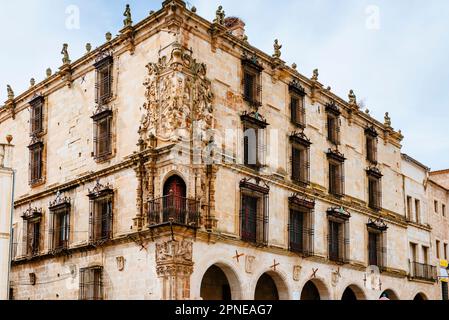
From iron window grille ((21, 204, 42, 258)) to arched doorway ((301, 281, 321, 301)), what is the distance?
44.9ft

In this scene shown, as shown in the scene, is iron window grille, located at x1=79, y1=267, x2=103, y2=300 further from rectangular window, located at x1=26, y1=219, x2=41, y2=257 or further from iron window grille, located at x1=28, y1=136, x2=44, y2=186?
iron window grille, located at x1=28, y1=136, x2=44, y2=186

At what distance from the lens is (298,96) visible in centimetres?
3619

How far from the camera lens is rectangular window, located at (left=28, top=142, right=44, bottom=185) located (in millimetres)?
36375

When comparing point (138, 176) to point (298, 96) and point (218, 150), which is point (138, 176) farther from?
point (298, 96)

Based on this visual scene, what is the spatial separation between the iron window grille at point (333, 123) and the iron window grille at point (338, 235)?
13.1ft

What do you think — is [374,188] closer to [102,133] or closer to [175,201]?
[102,133]

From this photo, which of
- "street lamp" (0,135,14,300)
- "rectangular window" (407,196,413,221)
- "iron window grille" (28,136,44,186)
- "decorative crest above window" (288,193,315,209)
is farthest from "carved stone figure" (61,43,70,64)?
"rectangular window" (407,196,413,221)

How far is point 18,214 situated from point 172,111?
13141 millimetres

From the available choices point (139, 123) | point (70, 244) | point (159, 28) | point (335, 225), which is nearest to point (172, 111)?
point (139, 123)

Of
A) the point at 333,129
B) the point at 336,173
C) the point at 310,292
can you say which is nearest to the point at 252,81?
the point at 333,129

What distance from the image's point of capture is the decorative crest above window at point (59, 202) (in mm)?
33469

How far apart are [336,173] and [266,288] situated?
26.4 ft

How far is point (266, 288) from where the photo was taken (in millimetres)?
34062

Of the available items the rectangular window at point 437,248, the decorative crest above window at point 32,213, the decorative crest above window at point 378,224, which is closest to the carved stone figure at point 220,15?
the decorative crest above window at point 32,213
